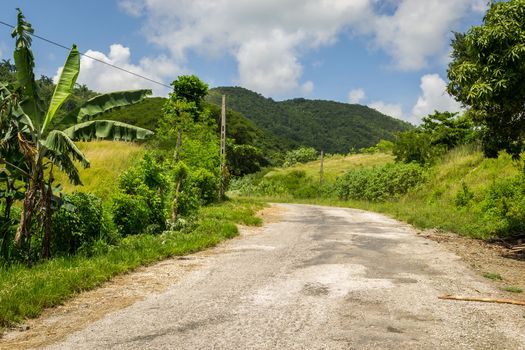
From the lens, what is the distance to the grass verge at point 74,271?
6.36 m

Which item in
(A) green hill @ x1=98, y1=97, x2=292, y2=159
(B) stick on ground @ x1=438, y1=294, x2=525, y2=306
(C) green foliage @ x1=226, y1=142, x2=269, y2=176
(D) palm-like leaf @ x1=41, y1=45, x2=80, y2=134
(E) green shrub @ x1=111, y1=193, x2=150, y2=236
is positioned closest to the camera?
(B) stick on ground @ x1=438, y1=294, x2=525, y2=306

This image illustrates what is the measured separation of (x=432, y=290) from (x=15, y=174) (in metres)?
9.01

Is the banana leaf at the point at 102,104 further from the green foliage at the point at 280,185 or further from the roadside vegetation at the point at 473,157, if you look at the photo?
the green foliage at the point at 280,185

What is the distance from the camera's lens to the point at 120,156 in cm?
2420

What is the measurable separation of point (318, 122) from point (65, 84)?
169297 mm

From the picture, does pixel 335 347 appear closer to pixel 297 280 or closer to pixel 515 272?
pixel 297 280

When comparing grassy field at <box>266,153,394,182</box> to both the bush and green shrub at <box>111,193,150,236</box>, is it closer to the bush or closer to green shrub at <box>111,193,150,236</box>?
green shrub at <box>111,193,150,236</box>

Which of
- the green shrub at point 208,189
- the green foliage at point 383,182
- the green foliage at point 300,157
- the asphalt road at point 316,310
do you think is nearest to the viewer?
the asphalt road at point 316,310

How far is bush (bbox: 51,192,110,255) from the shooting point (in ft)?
34.4

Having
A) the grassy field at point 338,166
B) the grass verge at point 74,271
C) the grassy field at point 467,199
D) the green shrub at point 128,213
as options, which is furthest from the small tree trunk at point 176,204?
the grassy field at point 338,166

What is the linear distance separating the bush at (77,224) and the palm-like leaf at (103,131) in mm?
1510

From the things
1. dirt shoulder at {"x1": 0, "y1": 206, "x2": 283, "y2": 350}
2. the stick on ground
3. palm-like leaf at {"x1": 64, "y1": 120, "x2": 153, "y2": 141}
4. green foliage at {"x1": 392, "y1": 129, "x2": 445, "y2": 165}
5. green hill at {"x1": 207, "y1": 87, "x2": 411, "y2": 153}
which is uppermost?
green hill at {"x1": 207, "y1": 87, "x2": 411, "y2": 153}

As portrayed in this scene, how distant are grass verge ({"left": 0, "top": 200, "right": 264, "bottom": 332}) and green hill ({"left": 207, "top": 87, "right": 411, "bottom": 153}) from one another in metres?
127

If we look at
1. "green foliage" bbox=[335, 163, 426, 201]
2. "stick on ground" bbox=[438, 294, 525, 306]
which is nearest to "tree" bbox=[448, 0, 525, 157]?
"stick on ground" bbox=[438, 294, 525, 306]
